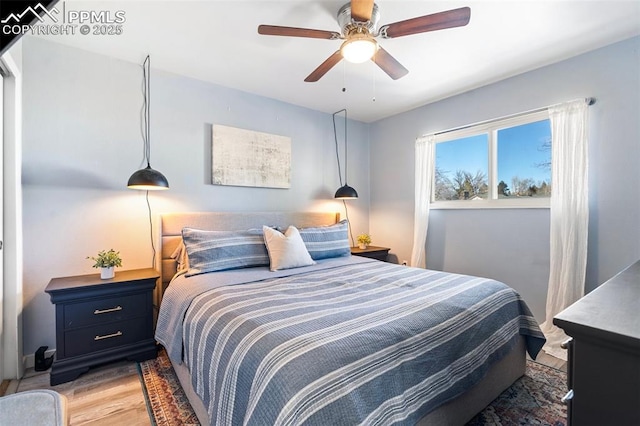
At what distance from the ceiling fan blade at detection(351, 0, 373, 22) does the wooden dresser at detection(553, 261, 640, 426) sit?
171cm

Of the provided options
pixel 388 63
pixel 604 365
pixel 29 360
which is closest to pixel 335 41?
pixel 388 63

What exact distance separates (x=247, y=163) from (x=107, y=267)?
164 cm

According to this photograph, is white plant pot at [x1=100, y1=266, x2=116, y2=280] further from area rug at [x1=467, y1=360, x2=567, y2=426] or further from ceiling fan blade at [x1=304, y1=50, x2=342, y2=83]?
area rug at [x1=467, y1=360, x2=567, y2=426]

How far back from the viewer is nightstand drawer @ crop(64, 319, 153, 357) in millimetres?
2033

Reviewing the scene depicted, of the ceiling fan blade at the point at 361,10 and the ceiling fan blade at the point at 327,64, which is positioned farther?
the ceiling fan blade at the point at 327,64

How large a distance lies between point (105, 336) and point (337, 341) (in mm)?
2028

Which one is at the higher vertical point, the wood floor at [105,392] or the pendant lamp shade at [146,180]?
the pendant lamp shade at [146,180]

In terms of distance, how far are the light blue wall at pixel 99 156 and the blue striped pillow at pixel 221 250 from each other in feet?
2.19

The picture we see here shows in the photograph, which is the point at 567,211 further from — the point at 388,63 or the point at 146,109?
the point at 146,109

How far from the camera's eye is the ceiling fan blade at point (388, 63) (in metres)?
1.93

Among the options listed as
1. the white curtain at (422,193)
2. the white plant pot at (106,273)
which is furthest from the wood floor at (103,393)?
the white curtain at (422,193)

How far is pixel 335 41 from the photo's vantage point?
2.27 m

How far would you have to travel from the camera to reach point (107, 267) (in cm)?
224

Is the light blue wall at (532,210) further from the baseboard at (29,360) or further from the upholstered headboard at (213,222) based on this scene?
the baseboard at (29,360)
